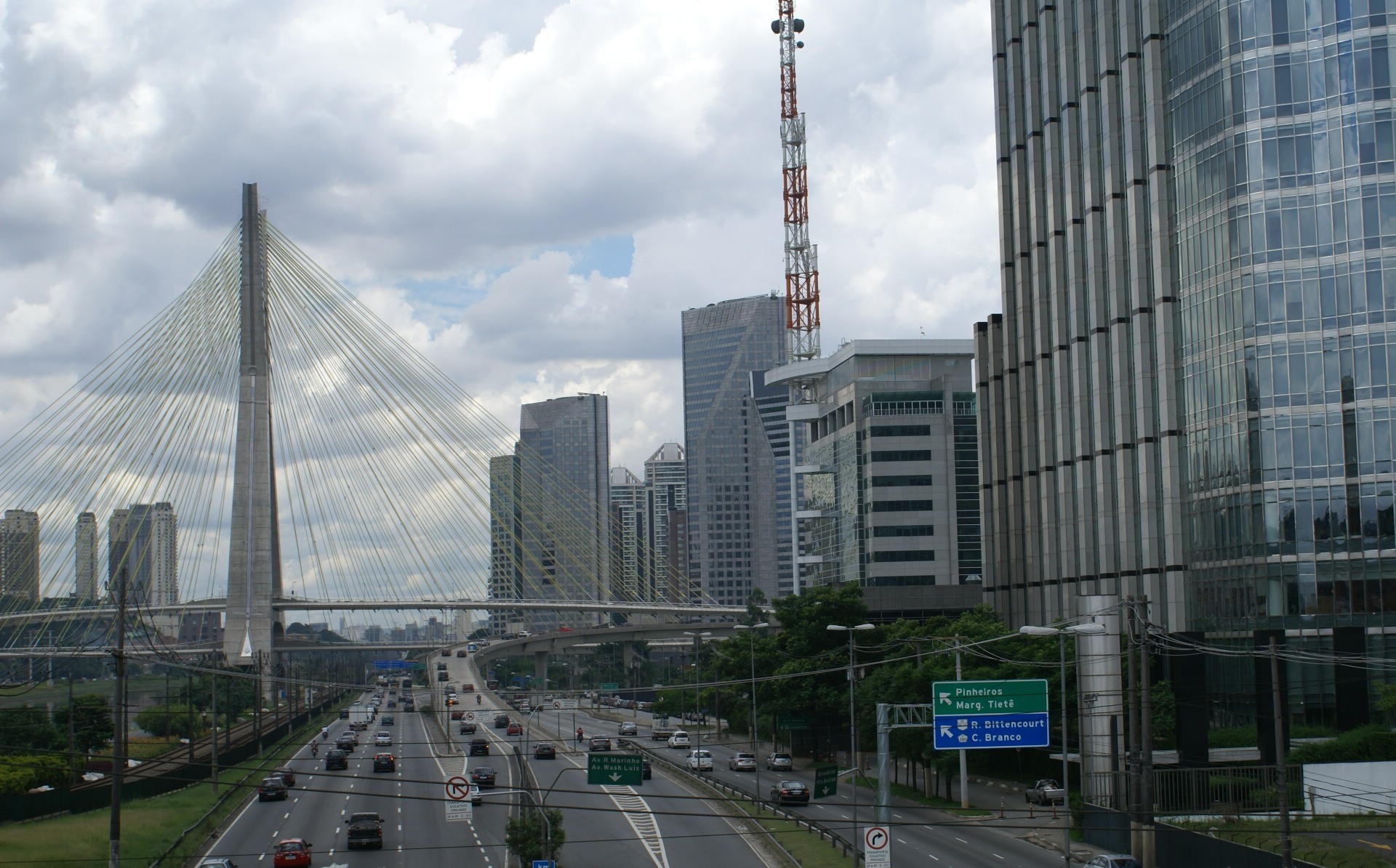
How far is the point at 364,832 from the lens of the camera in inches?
1994

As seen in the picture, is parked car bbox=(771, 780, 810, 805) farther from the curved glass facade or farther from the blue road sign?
the curved glass facade

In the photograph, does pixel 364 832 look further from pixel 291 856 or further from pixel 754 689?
pixel 754 689

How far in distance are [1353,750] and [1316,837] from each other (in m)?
12.5

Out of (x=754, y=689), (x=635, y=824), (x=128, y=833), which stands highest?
(x=754, y=689)

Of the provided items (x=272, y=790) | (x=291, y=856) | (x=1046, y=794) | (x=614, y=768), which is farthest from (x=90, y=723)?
(x=1046, y=794)

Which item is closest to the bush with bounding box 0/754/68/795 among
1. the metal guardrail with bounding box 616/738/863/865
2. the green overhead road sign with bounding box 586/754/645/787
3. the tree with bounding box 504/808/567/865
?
the tree with bounding box 504/808/567/865

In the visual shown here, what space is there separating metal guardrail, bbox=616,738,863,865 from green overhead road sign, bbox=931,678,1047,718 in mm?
5392

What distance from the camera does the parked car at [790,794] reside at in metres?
63.8

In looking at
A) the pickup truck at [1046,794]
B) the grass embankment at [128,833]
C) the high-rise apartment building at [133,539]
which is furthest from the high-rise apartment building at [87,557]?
the pickup truck at [1046,794]

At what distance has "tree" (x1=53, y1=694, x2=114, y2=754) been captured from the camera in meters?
82.6

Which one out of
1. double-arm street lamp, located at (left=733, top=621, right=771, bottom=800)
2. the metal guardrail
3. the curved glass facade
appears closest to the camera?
the metal guardrail

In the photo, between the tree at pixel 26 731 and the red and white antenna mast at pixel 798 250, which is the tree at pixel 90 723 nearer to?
the tree at pixel 26 731

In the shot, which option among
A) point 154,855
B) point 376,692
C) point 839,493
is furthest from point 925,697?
point 376,692

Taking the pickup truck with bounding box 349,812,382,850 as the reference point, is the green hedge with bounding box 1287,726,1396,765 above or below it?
above
